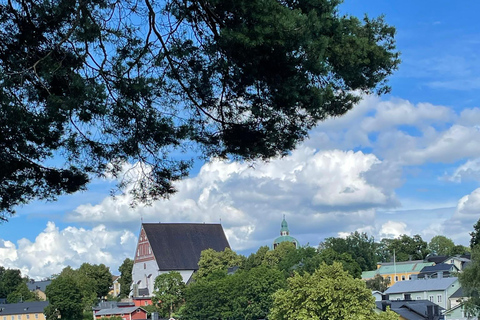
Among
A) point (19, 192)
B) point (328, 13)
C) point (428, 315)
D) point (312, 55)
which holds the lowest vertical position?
point (428, 315)

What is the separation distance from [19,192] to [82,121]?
107 inches

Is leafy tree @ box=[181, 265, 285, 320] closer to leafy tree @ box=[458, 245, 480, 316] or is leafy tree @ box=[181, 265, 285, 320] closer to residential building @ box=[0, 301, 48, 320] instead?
leafy tree @ box=[458, 245, 480, 316]

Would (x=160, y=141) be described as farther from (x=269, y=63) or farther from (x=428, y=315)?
(x=428, y=315)

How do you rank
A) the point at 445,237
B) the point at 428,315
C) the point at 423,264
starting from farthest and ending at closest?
the point at 445,237 < the point at 423,264 < the point at 428,315

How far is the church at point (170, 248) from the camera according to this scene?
338 feet

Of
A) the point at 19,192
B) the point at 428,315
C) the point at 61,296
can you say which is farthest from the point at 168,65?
the point at 61,296

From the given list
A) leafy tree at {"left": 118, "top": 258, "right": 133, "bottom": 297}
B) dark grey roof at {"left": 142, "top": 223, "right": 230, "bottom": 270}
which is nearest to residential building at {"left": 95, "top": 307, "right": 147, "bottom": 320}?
dark grey roof at {"left": 142, "top": 223, "right": 230, "bottom": 270}

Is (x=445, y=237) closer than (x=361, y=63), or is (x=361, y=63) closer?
(x=361, y=63)

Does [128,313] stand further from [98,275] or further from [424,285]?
[424,285]

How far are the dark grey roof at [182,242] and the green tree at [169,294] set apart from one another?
1743 cm

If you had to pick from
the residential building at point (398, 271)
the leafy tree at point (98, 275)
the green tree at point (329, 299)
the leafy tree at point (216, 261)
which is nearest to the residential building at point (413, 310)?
the green tree at point (329, 299)

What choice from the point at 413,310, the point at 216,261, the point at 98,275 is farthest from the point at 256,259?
the point at 413,310

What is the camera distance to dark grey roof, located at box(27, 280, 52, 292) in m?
135

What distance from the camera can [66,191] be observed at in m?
12.7
